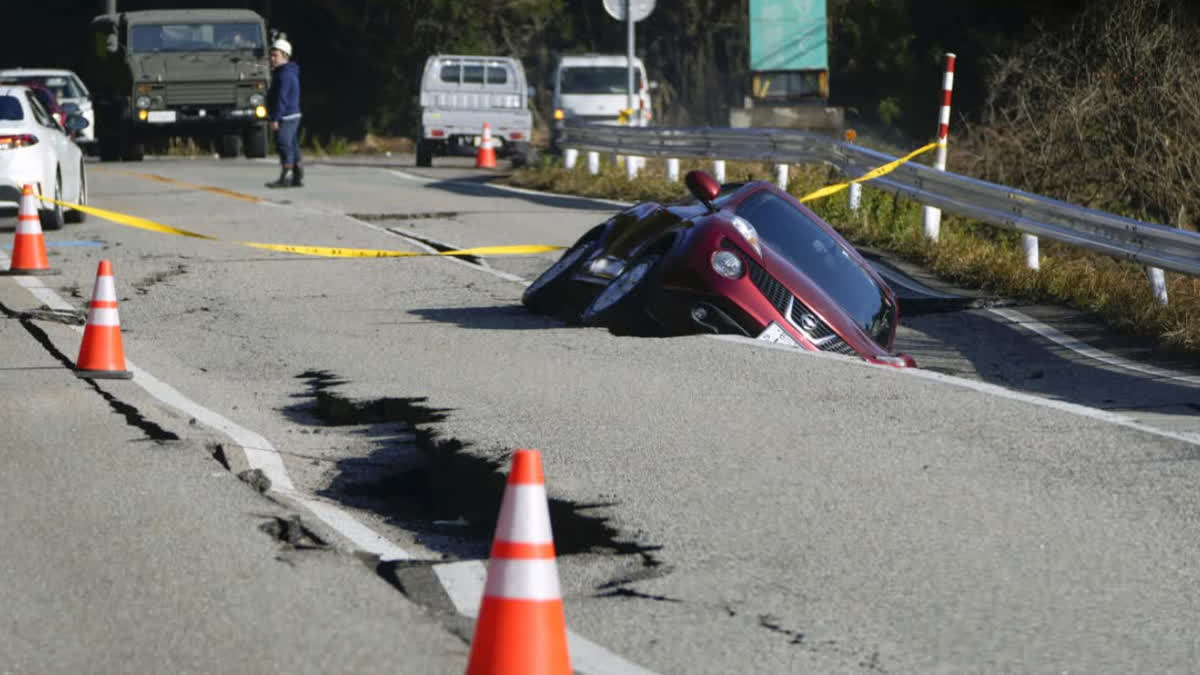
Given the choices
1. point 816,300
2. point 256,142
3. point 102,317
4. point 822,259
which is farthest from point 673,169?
point 102,317

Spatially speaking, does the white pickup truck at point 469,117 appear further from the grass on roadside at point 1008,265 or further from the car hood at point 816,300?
the car hood at point 816,300

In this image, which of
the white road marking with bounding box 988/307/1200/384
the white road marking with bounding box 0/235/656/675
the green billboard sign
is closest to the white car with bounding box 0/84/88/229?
the white road marking with bounding box 0/235/656/675

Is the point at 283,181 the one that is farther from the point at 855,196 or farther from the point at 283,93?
the point at 855,196

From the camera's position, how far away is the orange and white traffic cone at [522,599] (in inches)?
167

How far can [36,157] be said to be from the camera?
57.2ft

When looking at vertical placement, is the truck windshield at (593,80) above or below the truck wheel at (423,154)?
above

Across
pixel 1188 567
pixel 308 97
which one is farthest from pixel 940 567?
pixel 308 97

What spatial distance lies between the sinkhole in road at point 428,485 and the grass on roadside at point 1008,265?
3.16m

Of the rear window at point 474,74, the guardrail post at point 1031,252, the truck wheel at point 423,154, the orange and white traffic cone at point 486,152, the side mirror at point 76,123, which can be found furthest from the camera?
the rear window at point 474,74

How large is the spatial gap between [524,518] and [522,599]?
186 mm

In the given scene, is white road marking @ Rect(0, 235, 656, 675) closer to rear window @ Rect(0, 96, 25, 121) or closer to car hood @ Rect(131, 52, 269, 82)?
rear window @ Rect(0, 96, 25, 121)

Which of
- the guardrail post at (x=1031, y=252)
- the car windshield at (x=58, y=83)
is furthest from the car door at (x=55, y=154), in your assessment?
the car windshield at (x=58, y=83)

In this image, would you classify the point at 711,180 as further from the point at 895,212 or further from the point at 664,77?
the point at 664,77

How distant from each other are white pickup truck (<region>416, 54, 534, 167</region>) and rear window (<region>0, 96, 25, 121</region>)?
13472 millimetres
